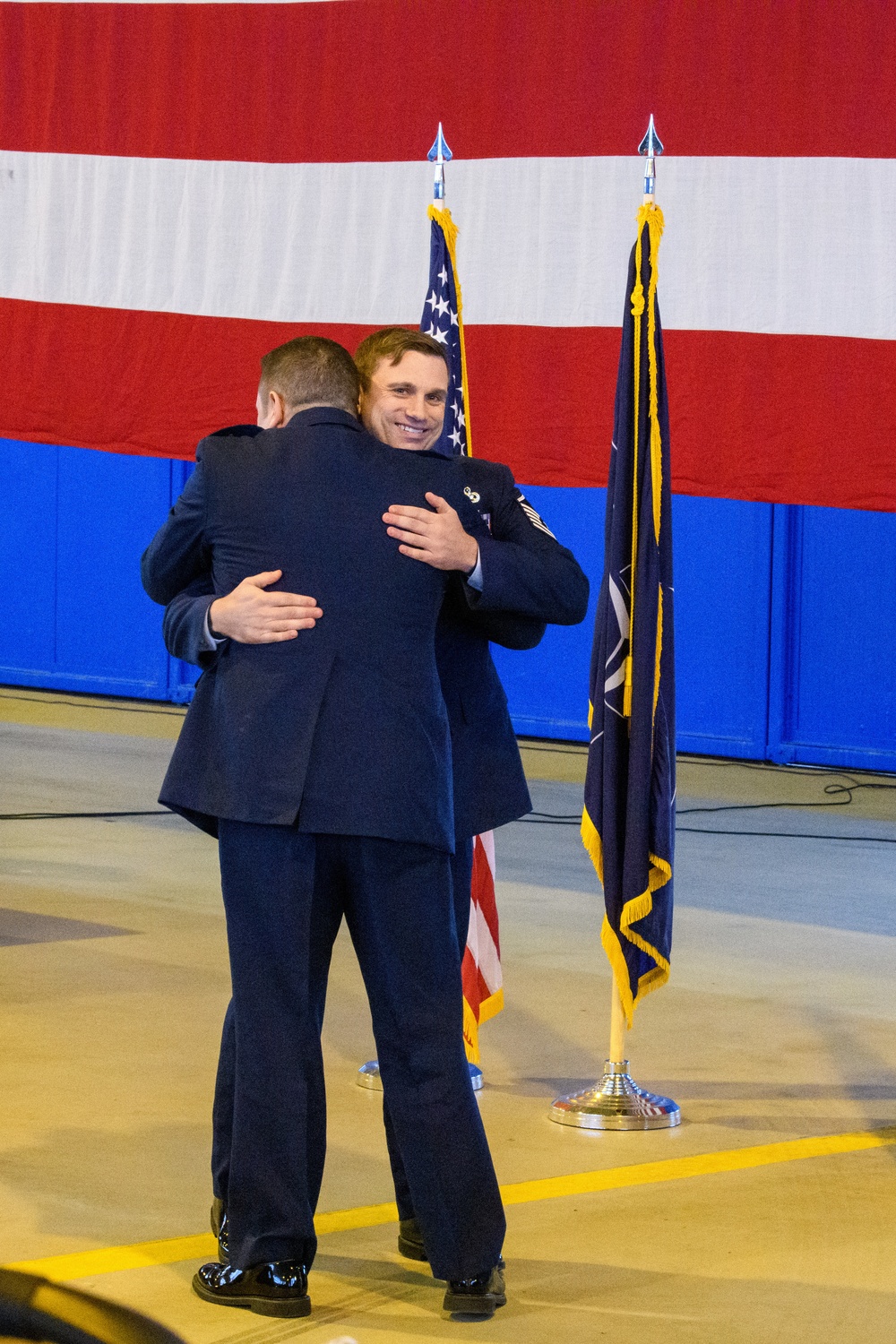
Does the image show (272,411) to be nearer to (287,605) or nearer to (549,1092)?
(287,605)

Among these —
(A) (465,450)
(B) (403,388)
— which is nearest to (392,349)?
(B) (403,388)

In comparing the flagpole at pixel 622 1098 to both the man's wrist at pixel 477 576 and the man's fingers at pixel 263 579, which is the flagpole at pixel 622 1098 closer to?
the man's wrist at pixel 477 576

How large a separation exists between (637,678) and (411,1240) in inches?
64.8

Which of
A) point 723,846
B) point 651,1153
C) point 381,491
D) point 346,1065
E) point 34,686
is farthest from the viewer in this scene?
point 34,686

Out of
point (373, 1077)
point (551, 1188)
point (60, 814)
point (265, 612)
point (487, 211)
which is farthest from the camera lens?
point (60, 814)

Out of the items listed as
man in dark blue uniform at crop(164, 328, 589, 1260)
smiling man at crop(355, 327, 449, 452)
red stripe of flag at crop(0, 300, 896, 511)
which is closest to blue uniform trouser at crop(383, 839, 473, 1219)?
man in dark blue uniform at crop(164, 328, 589, 1260)

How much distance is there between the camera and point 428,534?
3.30 meters

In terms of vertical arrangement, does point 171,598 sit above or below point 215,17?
below

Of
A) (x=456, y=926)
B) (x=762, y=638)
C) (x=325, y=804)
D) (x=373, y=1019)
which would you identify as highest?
(x=762, y=638)

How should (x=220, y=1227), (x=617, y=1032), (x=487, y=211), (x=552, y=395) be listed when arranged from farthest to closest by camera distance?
(x=487, y=211), (x=552, y=395), (x=617, y=1032), (x=220, y=1227)

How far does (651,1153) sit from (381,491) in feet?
6.76

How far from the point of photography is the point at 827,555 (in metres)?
11.7

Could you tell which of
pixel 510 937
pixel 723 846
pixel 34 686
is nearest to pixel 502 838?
pixel 723 846

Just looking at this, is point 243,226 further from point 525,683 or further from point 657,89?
point 525,683
